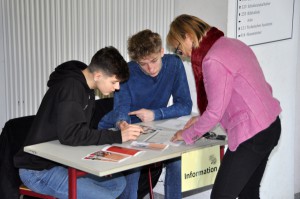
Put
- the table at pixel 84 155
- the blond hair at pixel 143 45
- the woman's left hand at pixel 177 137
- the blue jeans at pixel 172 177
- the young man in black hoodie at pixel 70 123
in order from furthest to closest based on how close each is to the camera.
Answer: the blue jeans at pixel 172 177 → the blond hair at pixel 143 45 → the woman's left hand at pixel 177 137 → the young man in black hoodie at pixel 70 123 → the table at pixel 84 155

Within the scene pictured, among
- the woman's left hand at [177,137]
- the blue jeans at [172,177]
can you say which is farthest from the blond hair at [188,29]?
the blue jeans at [172,177]

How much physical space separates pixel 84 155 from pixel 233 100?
29.4 inches

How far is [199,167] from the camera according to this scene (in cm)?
272

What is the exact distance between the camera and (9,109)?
4.18 metres

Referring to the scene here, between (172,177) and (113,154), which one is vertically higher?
(113,154)

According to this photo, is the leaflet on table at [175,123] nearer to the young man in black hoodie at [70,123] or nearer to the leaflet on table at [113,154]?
the young man in black hoodie at [70,123]

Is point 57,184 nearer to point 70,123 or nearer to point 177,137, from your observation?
point 70,123

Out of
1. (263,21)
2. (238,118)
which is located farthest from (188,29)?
(263,21)

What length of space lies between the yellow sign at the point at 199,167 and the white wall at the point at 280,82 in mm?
875

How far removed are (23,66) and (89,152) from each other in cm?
168

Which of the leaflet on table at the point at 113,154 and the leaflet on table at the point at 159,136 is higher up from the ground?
the leaflet on table at the point at 113,154

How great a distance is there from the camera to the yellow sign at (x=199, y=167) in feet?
8.70

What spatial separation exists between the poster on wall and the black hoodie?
1.15 meters

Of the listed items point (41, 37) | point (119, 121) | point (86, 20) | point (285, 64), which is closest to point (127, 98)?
point (119, 121)
